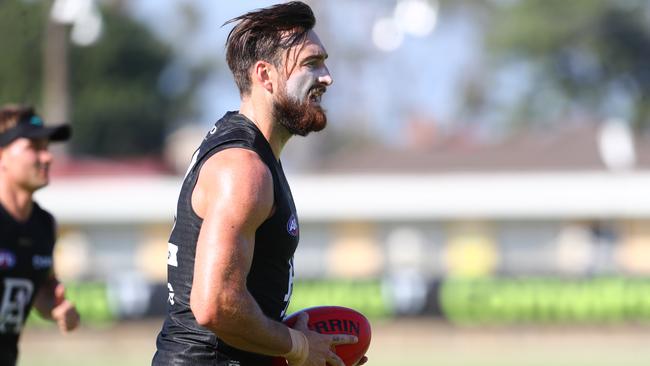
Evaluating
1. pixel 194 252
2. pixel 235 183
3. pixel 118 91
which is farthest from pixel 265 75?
pixel 118 91

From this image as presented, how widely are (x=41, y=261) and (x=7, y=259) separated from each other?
19 centimetres

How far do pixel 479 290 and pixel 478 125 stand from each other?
129ft

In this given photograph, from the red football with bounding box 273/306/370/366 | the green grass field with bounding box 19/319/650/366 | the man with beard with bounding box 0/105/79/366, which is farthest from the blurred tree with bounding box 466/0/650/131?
the red football with bounding box 273/306/370/366

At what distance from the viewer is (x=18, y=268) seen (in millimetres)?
6645

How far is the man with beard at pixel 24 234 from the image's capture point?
6574 millimetres

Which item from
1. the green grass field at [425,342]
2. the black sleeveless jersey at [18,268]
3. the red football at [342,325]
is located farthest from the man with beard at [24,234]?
the green grass field at [425,342]

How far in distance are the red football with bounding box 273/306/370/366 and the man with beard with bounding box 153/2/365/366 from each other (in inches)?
1.8

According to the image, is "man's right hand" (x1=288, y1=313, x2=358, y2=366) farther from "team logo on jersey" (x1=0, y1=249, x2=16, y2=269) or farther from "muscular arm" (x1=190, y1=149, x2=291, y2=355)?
"team logo on jersey" (x1=0, y1=249, x2=16, y2=269)

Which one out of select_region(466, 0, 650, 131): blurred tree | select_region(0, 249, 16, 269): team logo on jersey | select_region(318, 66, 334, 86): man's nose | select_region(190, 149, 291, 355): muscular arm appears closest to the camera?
select_region(190, 149, 291, 355): muscular arm

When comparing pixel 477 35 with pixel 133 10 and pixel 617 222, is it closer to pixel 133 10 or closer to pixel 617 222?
pixel 133 10

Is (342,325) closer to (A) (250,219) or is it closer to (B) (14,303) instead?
(A) (250,219)

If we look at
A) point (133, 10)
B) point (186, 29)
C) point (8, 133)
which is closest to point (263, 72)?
point (8, 133)

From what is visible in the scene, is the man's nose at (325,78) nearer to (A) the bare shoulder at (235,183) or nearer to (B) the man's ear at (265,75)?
(B) the man's ear at (265,75)

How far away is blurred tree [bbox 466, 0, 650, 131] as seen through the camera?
4803cm
